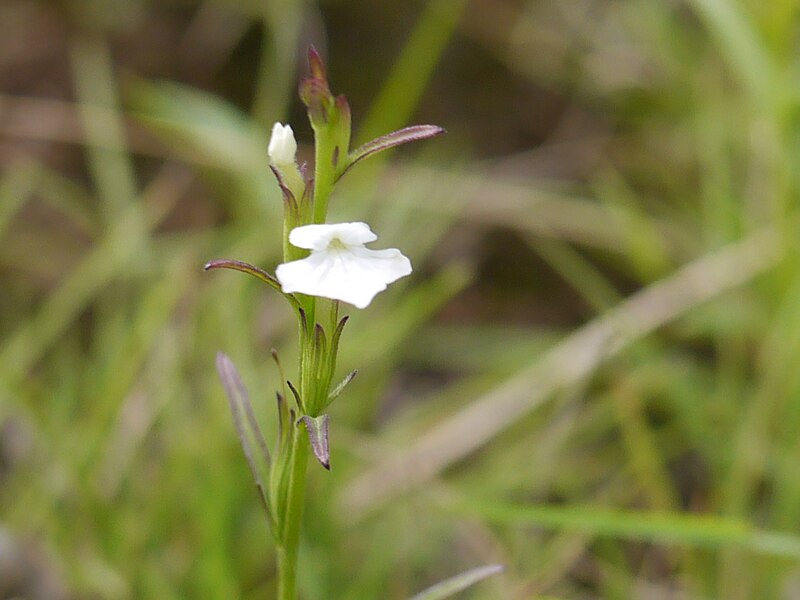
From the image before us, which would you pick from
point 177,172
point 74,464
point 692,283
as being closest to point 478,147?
point 177,172

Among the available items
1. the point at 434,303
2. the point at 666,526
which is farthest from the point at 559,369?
the point at 666,526

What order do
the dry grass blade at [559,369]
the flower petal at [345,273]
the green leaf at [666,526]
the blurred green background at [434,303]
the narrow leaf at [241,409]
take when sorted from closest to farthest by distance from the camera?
the flower petal at [345,273]
the narrow leaf at [241,409]
the green leaf at [666,526]
the blurred green background at [434,303]
the dry grass blade at [559,369]

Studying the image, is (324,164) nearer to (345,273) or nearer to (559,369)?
(345,273)

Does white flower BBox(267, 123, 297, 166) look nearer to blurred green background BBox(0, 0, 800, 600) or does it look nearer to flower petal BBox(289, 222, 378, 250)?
flower petal BBox(289, 222, 378, 250)

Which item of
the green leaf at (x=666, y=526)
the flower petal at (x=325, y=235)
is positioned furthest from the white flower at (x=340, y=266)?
the green leaf at (x=666, y=526)

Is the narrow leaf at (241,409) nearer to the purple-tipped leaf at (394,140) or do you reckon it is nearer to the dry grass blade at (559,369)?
the purple-tipped leaf at (394,140)

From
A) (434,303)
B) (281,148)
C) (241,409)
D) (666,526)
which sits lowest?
(666,526)

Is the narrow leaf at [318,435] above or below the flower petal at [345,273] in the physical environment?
below
